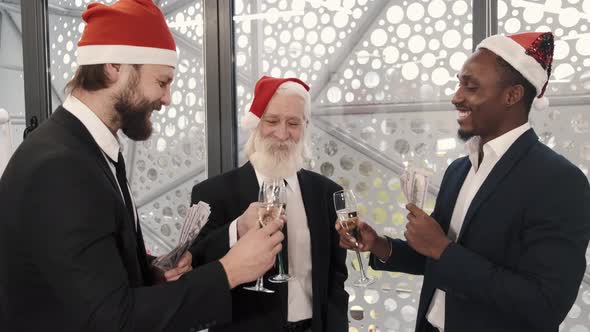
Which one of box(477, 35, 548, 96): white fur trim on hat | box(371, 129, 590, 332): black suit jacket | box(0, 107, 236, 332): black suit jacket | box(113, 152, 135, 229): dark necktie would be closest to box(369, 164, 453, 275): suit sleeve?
box(371, 129, 590, 332): black suit jacket

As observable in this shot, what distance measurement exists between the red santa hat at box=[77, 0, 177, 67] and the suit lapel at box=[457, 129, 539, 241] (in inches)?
39.7

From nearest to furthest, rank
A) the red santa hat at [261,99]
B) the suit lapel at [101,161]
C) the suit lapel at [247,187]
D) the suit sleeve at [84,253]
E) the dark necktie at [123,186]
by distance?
the suit sleeve at [84,253] < the suit lapel at [101,161] < the dark necktie at [123,186] < the suit lapel at [247,187] < the red santa hat at [261,99]

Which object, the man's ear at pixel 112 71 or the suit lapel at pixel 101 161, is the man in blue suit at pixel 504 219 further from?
the man's ear at pixel 112 71

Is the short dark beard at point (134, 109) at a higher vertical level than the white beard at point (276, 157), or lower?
higher

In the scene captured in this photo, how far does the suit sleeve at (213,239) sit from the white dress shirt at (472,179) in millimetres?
779

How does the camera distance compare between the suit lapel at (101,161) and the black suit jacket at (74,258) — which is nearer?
the black suit jacket at (74,258)

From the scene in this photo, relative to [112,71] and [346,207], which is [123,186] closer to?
[112,71]

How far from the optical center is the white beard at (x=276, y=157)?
2.33 metres

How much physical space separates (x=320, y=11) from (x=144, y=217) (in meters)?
1.99

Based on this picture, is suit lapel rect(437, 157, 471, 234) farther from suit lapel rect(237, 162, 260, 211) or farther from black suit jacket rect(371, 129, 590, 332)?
suit lapel rect(237, 162, 260, 211)

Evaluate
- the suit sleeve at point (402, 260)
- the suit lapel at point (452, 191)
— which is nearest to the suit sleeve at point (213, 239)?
the suit sleeve at point (402, 260)

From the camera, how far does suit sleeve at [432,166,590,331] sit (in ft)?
4.97

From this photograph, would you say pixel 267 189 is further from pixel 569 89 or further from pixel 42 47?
pixel 42 47

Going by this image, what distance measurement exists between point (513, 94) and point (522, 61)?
108mm
